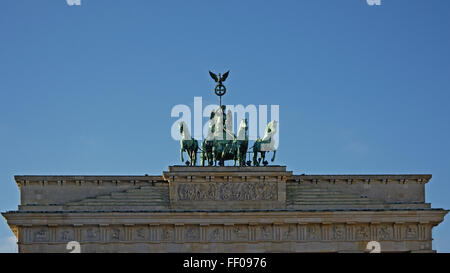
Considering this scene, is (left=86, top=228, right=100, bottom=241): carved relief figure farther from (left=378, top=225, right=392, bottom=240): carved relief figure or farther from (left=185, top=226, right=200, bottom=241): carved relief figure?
(left=378, top=225, right=392, bottom=240): carved relief figure

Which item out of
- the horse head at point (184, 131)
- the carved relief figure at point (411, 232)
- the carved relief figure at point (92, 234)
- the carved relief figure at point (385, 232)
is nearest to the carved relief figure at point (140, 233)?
the carved relief figure at point (92, 234)

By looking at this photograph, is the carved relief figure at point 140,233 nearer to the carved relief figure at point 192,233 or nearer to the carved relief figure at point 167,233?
the carved relief figure at point 167,233

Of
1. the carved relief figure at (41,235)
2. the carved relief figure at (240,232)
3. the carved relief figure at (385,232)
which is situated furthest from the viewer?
the carved relief figure at (385,232)

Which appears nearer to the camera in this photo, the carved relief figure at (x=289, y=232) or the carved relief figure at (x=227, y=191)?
the carved relief figure at (x=289, y=232)

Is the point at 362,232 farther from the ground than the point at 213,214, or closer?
closer

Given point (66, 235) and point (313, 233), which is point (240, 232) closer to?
point (313, 233)

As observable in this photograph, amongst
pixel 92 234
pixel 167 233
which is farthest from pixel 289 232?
pixel 92 234

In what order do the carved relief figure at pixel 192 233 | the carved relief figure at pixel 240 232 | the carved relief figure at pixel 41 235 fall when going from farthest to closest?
the carved relief figure at pixel 240 232, the carved relief figure at pixel 192 233, the carved relief figure at pixel 41 235

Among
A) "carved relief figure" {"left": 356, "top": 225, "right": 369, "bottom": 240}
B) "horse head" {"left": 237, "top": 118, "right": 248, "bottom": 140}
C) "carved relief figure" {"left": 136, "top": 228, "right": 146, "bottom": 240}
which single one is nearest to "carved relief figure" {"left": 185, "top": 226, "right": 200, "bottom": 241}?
"carved relief figure" {"left": 136, "top": 228, "right": 146, "bottom": 240}

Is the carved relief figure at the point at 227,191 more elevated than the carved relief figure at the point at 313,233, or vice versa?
the carved relief figure at the point at 227,191

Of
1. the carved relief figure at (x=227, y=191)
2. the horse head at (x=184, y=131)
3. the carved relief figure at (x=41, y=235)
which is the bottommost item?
the carved relief figure at (x=41, y=235)

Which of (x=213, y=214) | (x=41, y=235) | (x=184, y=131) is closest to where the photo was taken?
(x=41, y=235)
